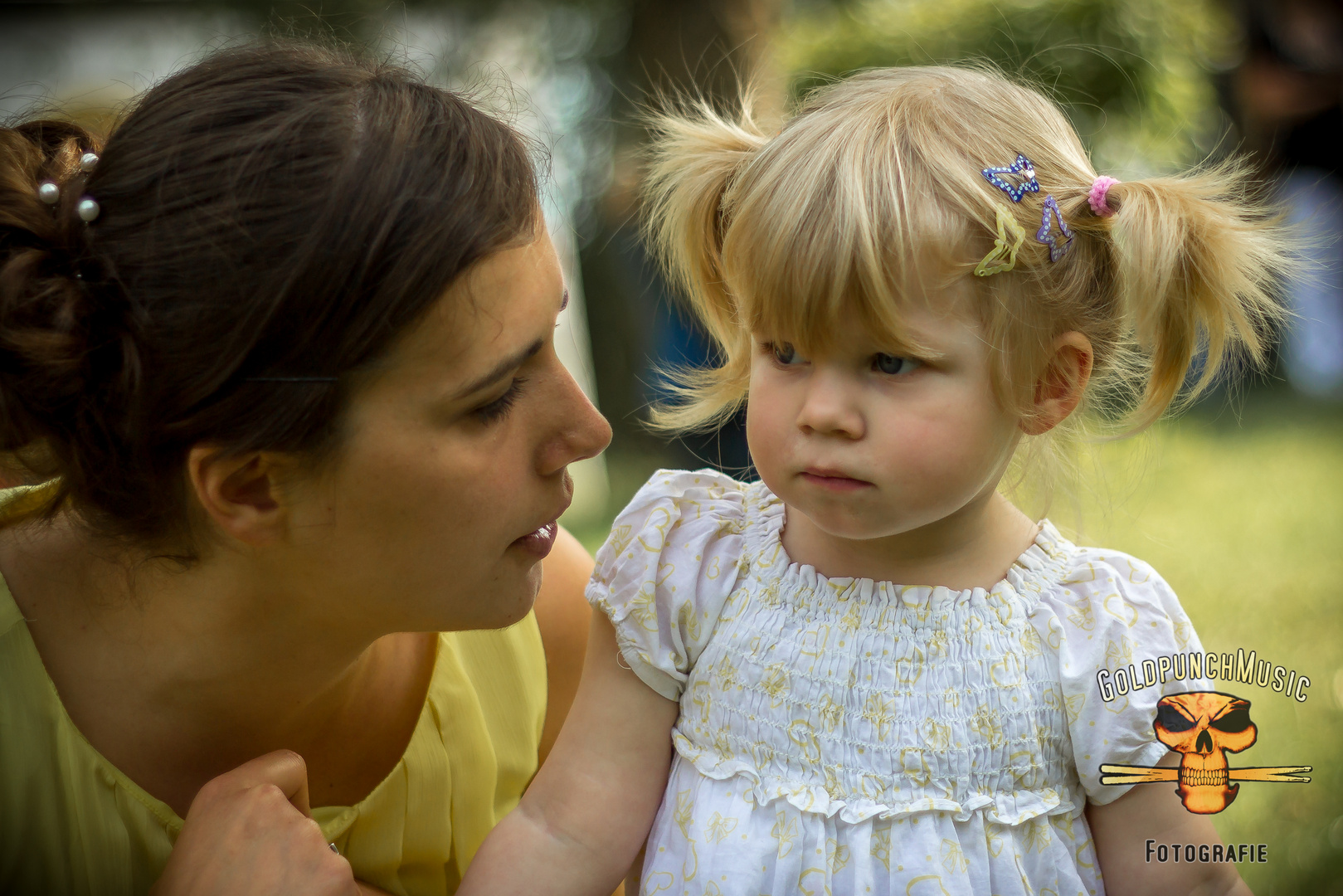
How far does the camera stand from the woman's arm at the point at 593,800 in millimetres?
1474

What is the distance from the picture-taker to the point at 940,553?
147 centimetres

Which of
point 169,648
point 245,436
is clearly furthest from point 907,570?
point 169,648

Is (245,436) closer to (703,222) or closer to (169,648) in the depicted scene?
(169,648)

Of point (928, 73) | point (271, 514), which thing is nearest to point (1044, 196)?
point (928, 73)

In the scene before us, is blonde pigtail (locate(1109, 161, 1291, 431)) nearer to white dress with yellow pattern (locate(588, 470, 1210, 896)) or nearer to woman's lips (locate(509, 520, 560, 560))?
white dress with yellow pattern (locate(588, 470, 1210, 896))

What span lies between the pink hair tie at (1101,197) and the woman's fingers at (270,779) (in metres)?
1.31

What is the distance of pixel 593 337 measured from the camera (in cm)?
553

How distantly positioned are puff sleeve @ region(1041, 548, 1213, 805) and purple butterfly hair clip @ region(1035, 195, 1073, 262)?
0.43 meters

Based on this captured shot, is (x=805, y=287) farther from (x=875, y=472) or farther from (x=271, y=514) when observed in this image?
(x=271, y=514)

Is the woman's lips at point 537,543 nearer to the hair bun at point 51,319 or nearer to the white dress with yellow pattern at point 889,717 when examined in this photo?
the white dress with yellow pattern at point 889,717

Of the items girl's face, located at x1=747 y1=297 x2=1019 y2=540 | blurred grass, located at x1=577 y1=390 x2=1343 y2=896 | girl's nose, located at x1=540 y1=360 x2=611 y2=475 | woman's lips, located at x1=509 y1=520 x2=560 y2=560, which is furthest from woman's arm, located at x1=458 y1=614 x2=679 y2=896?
blurred grass, located at x1=577 y1=390 x2=1343 y2=896

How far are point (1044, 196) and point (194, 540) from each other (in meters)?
1.22

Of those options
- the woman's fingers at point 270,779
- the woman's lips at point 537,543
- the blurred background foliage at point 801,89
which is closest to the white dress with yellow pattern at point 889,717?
the woman's lips at point 537,543

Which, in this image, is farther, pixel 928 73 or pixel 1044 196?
pixel 928 73
